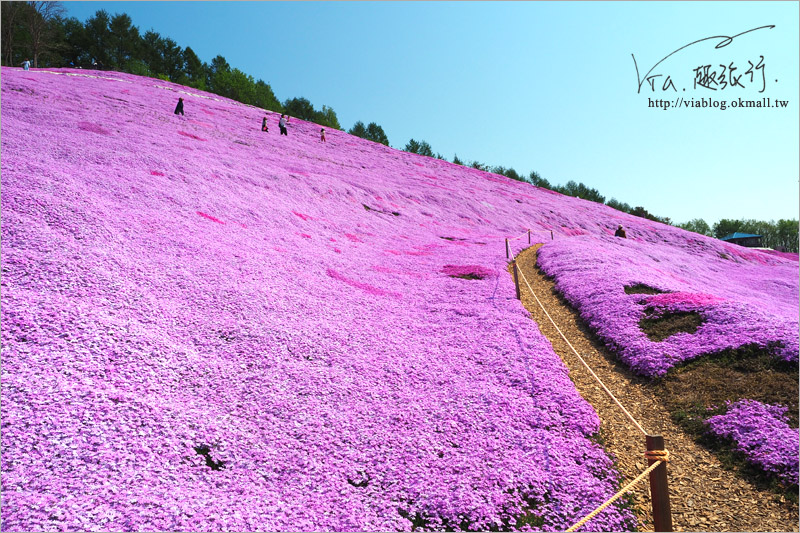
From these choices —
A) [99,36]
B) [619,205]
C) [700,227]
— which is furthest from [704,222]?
[99,36]

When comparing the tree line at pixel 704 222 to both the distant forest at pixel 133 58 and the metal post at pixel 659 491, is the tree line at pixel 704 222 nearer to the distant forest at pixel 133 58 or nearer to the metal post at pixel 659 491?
the distant forest at pixel 133 58

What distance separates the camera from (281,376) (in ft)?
28.7

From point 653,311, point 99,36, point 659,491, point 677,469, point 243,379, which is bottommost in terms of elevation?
point 677,469

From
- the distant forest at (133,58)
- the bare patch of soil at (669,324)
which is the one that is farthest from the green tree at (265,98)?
the bare patch of soil at (669,324)

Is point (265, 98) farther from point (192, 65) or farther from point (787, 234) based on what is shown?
point (787, 234)

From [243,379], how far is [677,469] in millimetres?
9432

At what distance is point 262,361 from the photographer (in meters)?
9.09

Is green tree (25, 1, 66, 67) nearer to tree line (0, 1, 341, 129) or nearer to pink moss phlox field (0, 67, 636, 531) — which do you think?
tree line (0, 1, 341, 129)

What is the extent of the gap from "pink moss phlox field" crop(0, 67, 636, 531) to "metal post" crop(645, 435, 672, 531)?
3.28 ft

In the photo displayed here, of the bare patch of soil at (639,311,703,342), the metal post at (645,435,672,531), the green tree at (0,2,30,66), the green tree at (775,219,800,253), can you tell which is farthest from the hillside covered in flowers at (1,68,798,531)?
the green tree at (775,219,800,253)

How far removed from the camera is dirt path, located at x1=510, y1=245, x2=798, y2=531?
262 inches

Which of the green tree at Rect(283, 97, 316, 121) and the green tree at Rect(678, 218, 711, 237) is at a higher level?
the green tree at Rect(283, 97, 316, 121)

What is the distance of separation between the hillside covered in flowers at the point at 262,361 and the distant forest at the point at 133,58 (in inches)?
3227

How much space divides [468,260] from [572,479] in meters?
16.4
